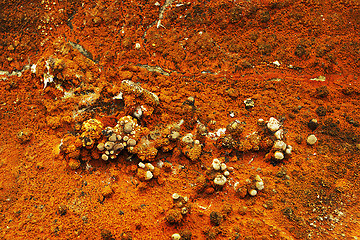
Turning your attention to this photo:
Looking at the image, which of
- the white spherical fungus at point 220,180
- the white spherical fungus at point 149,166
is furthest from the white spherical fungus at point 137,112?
the white spherical fungus at point 220,180

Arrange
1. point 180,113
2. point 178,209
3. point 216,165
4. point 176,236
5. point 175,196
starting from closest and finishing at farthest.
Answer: point 176,236
point 178,209
point 175,196
point 216,165
point 180,113

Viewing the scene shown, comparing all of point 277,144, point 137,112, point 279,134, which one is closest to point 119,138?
point 137,112

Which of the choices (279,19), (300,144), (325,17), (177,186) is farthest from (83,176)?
(325,17)

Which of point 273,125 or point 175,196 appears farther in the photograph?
point 273,125

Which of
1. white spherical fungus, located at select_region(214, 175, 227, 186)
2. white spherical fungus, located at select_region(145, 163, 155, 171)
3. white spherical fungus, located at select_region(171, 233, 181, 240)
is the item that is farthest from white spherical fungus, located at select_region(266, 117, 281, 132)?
white spherical fungus, located at select_region(171, 233, 181, 240)

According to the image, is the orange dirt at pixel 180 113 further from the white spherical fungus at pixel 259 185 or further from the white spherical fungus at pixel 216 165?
the white spherical fungus at pixel 216 165

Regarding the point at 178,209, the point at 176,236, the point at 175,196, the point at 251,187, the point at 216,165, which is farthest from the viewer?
the point at 216,165

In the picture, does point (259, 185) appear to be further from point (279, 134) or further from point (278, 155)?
point (279, 134)

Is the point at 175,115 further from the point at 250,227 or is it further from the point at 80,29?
the point at 80,29

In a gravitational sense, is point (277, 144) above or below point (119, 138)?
above

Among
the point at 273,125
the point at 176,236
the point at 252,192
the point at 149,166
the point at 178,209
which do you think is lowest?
the point at 176,236
